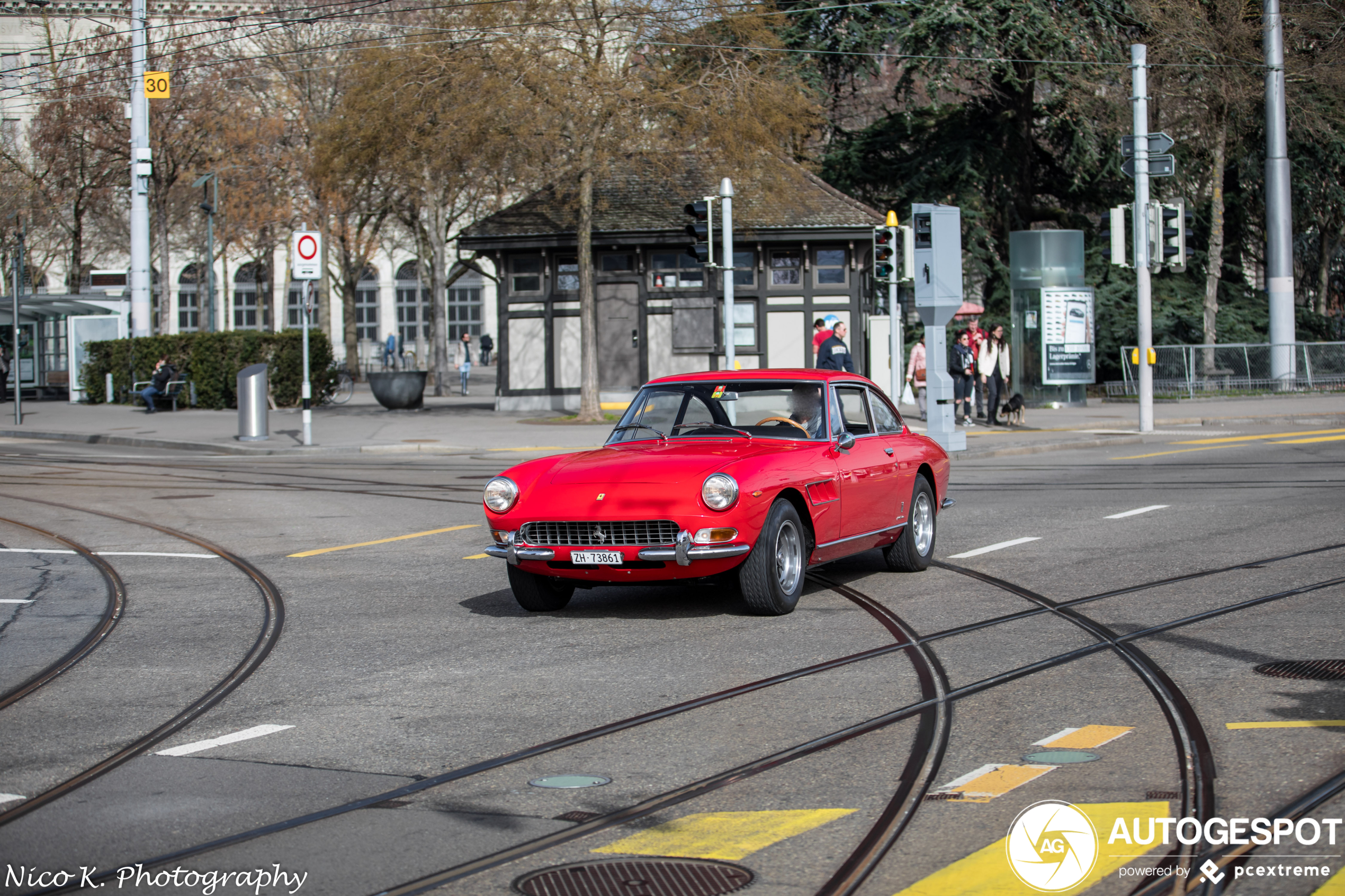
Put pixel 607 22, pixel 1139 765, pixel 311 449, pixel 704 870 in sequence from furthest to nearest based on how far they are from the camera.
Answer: pixel 607 22 → pixel 311 449 → pixel 1139 765 → pixel 704 870

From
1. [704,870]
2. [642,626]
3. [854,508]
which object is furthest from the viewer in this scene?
[854,508]

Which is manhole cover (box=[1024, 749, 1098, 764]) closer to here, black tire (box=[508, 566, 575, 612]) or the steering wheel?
black tire (box=[508, 566, 575, 612])

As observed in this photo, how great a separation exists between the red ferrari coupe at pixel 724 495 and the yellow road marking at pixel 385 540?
325 centimetres

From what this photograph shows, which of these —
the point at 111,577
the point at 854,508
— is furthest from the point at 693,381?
the point at 111,577

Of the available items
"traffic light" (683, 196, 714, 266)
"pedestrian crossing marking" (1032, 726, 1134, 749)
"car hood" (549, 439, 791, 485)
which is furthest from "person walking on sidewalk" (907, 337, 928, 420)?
"pedestrian crossing marking" (1032, 726, 1134, 749)

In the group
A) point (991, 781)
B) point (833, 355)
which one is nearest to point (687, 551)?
point (991, 781)

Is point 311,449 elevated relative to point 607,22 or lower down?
lower down

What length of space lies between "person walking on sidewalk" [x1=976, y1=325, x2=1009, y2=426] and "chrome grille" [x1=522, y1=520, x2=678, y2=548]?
19.4 meters

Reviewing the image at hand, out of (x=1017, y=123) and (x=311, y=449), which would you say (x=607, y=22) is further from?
(x=1017, y=123)

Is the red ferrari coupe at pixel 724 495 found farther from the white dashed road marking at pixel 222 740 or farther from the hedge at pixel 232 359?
the hedge at pixel 232 359

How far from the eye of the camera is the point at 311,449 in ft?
77.4

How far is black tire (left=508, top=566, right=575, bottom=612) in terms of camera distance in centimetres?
884

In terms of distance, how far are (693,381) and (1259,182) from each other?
35238mm

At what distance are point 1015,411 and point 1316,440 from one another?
5.59 meters
